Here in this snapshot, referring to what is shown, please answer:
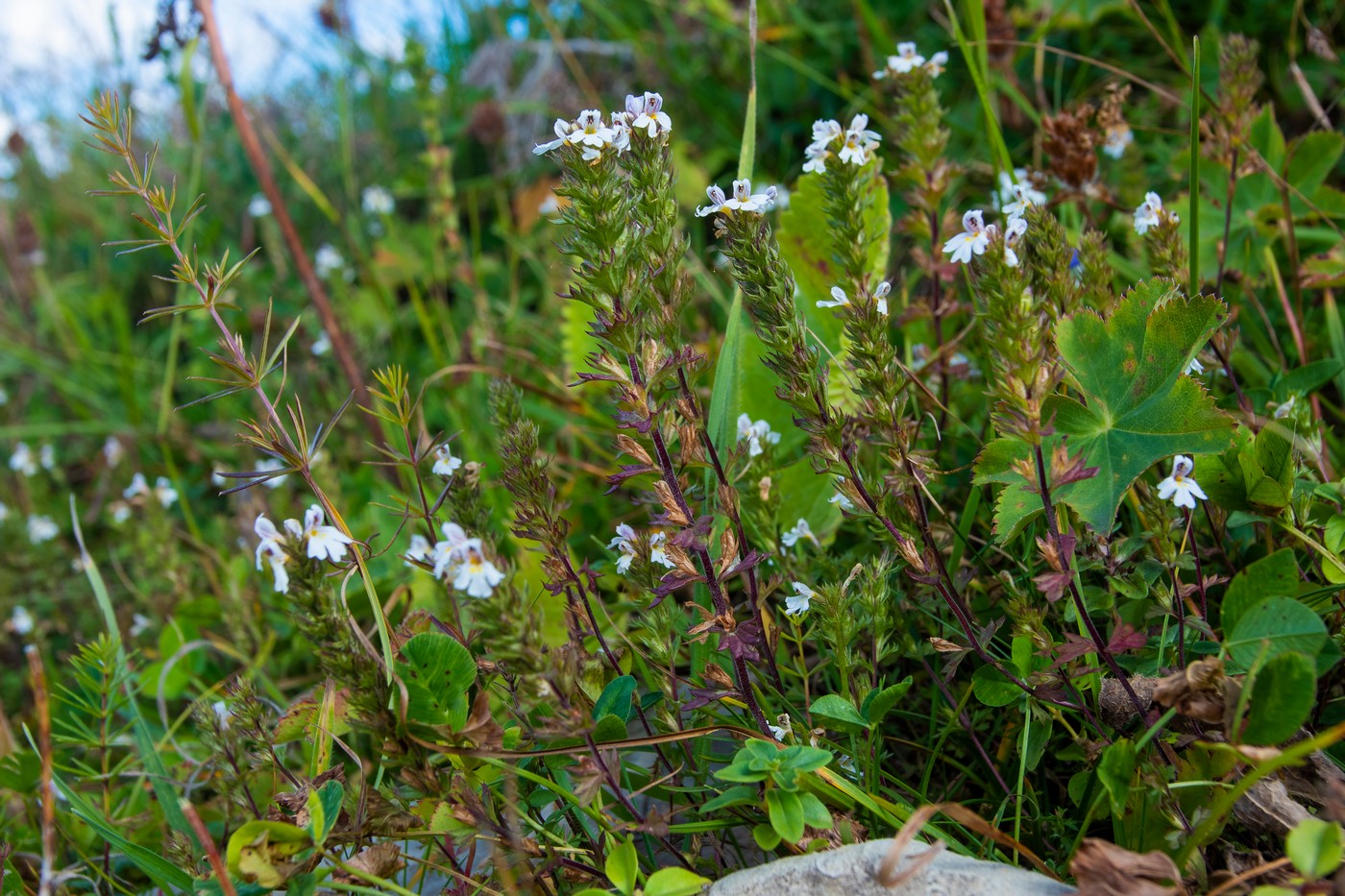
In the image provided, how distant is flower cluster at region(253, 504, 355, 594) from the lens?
59.1 inches

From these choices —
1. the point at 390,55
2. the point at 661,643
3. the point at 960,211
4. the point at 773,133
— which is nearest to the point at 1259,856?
the point at 661,643

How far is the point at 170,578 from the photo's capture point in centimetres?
335

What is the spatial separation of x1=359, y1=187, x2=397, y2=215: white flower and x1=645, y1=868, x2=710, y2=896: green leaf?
398 centimetres

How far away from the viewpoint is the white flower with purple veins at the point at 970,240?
1724 mm

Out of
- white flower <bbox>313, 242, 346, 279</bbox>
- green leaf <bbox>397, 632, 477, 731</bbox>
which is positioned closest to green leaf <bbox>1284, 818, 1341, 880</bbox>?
green leaf <bbox>397, 632, 477, 731</bbox>

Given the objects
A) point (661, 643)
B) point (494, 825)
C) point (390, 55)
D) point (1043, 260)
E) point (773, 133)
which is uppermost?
point (390, 55)

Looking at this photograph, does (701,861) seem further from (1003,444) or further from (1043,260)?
(1043,260)

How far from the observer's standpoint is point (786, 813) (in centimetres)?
152

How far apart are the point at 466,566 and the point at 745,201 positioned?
0.80 metres

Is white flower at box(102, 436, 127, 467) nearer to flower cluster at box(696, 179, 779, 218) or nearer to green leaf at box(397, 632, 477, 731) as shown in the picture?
green leaf at box(397, 632, 477, 731)

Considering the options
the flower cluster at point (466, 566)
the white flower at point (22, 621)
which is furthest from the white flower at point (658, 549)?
the white flower at point (22, 621)

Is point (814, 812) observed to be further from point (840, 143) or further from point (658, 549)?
point (840, 143)

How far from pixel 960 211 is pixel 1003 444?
215 cm

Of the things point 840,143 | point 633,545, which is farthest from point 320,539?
point 840,143
